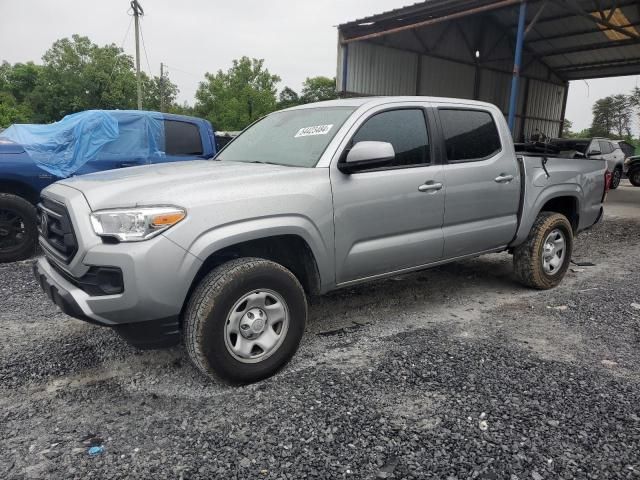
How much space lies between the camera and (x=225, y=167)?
324cm

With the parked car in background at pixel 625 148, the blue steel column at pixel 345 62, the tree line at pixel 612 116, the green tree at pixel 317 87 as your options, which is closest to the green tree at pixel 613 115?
the tree line at pixel 612 116

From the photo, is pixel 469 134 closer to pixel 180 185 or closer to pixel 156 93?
pixel 180 185

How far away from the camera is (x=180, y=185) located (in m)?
2.66

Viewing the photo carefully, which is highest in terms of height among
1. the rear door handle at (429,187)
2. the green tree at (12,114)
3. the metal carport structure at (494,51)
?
the metal carport structure at (494,51)

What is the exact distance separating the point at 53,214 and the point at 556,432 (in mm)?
3075

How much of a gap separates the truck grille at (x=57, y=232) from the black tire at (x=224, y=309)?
73 cm

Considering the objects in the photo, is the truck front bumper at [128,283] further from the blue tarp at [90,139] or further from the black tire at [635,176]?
the black tire at [635,176]

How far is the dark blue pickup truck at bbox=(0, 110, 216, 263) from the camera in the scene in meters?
5.57

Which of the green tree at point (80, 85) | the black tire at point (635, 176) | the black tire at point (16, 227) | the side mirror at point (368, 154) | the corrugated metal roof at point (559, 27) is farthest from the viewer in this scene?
the green tree at point (80, 85)

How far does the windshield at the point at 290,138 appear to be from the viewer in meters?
3.33

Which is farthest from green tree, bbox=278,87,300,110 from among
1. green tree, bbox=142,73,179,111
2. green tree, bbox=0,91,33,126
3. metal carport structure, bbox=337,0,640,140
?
metal carport structure, bbox=337,0,640,140

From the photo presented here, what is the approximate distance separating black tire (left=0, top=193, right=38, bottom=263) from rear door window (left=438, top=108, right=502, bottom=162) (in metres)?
4.83

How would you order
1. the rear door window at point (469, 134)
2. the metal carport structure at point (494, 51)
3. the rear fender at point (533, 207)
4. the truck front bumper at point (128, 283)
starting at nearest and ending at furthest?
the truck front bumper at point (128, 283)
the rear door window at point (469, 134)
the rear fender at point (533, 207)
the metal carport structure at point (494, 51)

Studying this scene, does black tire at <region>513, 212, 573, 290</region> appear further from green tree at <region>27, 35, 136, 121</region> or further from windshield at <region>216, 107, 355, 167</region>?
green tree at <region>27, 35, 136, 121</region>
